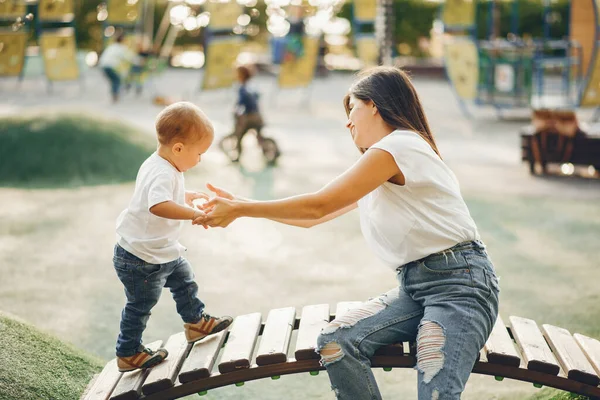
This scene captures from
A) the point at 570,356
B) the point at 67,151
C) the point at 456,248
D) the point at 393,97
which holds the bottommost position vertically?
the point at 67,151

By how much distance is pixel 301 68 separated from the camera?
1579 centimetres

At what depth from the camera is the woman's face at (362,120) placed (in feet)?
9.57

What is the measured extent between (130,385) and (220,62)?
12.4 metres

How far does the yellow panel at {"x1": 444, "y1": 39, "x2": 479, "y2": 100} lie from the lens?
43.8 feet

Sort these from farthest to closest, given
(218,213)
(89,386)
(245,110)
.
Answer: (245,110) < (89,386) < (218,213)

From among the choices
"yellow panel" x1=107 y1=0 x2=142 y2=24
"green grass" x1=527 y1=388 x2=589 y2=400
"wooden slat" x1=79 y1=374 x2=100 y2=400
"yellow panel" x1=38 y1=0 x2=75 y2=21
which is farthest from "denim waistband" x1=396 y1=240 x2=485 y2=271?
"yellow panel" x1=107 y1=0 x2=142 y2=24

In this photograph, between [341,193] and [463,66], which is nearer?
[341,193]

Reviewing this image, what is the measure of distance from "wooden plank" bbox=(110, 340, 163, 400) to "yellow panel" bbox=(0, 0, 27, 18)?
41.6 ft

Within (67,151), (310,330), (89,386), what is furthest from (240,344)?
(67,151)

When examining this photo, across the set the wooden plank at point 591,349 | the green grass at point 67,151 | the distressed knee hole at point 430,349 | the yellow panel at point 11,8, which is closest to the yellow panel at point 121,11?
the yellow panel at point 11,8

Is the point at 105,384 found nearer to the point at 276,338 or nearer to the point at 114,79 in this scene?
the point at 276,338

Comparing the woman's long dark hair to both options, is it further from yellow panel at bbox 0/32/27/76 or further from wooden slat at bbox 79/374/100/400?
yellow panel at bbox 0/32/27/76

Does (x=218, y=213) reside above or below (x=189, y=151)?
below

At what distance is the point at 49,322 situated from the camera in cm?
449
